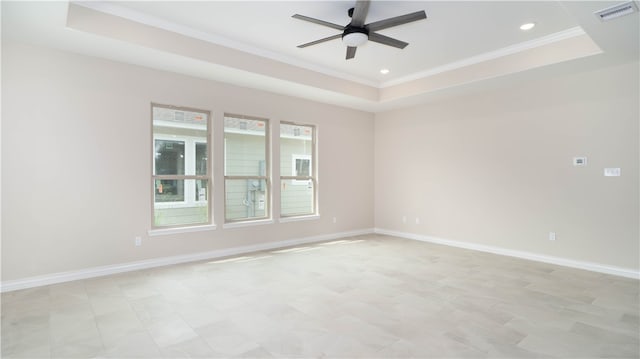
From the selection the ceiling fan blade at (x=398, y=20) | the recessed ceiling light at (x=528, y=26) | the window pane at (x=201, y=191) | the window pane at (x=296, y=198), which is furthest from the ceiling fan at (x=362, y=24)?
the window pane at (x=296, y=198)

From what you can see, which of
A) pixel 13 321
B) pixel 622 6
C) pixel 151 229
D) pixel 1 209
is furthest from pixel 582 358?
pixel 1 209

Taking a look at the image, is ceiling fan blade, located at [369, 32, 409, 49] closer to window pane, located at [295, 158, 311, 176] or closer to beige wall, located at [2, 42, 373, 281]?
beige wall, located at [2, 42, 373, 281]

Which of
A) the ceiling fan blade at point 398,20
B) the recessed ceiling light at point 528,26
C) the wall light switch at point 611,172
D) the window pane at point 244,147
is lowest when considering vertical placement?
the wall light switch at point 611,172

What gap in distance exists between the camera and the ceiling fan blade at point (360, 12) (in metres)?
3.12

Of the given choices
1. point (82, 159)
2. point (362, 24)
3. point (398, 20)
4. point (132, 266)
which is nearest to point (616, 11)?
point (398, 20)

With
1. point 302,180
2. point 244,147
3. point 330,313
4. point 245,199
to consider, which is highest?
point 244,147

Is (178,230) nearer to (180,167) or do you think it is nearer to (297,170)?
(180,167)

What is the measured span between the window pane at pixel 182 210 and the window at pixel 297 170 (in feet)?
4.94

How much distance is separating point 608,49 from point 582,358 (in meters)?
3.62

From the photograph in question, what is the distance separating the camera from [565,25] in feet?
13.5

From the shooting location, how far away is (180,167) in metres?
5.16

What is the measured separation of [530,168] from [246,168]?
15.5 feet

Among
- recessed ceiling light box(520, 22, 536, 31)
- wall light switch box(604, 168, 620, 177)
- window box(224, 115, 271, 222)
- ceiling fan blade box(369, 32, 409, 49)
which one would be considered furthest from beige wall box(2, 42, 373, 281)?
wall light switch box(604, 168, 620, 177)

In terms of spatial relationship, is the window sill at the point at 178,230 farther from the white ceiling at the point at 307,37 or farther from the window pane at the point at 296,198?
the white ceiling at the point at 307,37
